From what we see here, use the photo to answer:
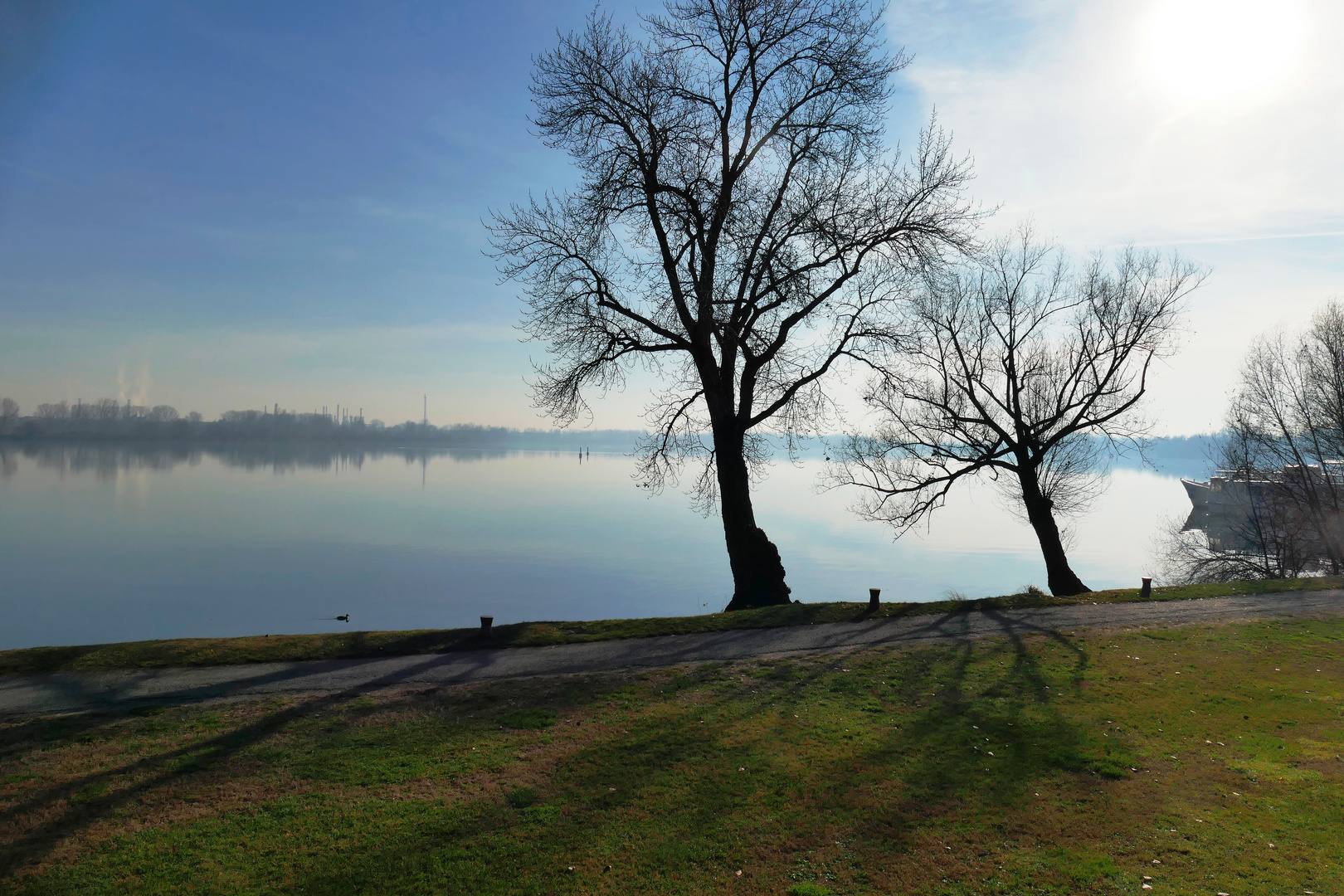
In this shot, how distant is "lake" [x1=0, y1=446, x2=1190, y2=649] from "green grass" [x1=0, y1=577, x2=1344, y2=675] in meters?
10.3

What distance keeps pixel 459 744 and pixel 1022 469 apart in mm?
17711

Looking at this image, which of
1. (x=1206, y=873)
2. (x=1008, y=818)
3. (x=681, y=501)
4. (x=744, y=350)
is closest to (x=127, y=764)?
(x=1008, y=818)

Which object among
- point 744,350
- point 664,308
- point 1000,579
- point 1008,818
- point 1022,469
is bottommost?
point 1000,579

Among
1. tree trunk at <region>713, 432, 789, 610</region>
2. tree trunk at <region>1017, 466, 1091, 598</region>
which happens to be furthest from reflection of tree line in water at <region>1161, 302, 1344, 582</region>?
tree trunk at <region>713, 432, 789, 610</region>

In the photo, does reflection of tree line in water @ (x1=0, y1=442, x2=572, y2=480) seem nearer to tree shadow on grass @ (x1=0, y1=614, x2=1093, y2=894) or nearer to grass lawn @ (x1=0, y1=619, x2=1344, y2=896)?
grass lawn @ (x1=0, y1=619, x2=1344, y2=896)

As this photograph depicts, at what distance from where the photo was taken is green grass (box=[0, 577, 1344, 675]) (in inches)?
381

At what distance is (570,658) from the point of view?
34.1ft

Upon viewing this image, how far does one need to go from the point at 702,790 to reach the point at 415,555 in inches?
1216

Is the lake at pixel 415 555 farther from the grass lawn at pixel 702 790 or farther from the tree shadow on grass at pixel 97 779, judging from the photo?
the grass lawn at pixel 702 790

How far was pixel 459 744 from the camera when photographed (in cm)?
Answer: 710

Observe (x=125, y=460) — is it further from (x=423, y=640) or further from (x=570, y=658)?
(x=570, y=658)

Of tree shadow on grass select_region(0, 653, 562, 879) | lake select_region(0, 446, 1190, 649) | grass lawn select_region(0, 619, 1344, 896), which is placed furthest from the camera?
lake select_region(0, 446, 1190, 649)

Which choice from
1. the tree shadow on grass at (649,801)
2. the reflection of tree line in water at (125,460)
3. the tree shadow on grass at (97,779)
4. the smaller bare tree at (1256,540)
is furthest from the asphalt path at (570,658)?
the reflection of tree line in water at (125,460)

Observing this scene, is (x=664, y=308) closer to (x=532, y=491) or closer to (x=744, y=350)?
(x=744, y=350)
